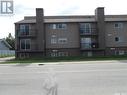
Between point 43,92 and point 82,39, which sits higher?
point 82,39

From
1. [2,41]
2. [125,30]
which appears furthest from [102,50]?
[2,41]

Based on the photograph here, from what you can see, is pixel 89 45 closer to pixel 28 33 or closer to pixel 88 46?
pixel 88 46

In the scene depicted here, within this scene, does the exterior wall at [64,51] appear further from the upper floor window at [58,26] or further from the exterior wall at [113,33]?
the exterior wall at [113,33]

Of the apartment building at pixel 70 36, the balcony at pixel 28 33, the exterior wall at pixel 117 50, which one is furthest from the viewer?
the exterior wall at pixel 117 50

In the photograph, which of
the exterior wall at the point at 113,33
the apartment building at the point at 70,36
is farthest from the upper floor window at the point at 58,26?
the exterior wall at the point at 113,33

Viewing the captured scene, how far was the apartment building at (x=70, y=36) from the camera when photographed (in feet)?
207

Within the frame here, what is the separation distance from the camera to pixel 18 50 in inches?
2485

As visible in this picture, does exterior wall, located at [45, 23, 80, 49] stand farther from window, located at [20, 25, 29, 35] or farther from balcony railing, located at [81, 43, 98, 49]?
window, located at [20, 25, 29, 35]

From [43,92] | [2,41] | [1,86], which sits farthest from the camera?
[2,41]

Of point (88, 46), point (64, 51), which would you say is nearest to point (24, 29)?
point (64, 51)

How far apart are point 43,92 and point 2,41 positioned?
101231mm

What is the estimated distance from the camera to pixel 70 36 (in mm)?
64562

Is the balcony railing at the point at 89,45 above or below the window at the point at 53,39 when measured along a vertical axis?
below

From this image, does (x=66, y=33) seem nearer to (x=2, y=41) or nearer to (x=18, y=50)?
(x=18, y=50)
